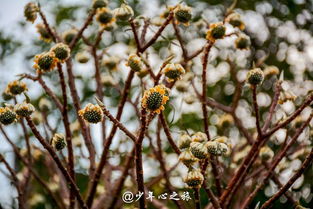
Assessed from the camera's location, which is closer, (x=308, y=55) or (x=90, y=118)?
(x=90, y=118)

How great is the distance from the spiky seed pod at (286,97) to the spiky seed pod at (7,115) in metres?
0.91

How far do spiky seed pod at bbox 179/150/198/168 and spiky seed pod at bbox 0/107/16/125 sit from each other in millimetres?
503

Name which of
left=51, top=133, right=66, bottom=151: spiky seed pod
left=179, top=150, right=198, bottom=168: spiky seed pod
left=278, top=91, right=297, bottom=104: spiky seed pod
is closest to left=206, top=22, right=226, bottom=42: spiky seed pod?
left=278, top=91, right=297, bottom=104: spiky seed pod

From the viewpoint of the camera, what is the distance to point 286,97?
146 centimetres

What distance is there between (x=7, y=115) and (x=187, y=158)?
1.77ft

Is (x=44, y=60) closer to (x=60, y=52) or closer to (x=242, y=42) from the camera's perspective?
(x=60, y=52)

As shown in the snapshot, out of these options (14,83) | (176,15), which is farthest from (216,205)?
(14,83)

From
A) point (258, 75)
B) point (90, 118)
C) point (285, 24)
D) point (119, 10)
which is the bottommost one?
point (90, 118)

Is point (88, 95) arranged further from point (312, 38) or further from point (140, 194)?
point (140, 194)

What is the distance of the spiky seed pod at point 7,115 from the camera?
3.94ft

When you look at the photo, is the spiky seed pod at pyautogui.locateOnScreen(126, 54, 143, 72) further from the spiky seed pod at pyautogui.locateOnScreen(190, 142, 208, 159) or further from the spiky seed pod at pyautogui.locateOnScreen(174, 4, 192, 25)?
the spiky seed pod at pyautogui.locateOnScreen(190, 142, 208, 159)

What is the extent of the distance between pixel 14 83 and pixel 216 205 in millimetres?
813

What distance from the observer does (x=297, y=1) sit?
11.8ft

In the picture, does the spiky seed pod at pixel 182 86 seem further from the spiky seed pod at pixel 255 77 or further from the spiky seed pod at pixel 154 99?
the spiky seed pod at pixel 154 99
